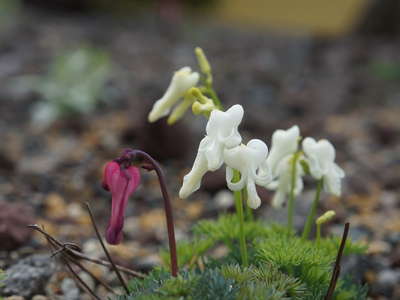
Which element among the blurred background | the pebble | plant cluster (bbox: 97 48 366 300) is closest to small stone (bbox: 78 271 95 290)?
the blurred background

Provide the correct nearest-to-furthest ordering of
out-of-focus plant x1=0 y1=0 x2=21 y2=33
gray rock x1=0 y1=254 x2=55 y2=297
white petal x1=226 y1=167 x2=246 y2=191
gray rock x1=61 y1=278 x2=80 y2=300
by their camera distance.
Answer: white petal x1=226 y1=167 x2=246 y2=191, gray rock x1=0 y1=254 x2=55 y2=297, gray rock x1=61 y1=278 x2=80 y2=300, out-of-focus plant x1=0 y1=0 x2=21 y2=33

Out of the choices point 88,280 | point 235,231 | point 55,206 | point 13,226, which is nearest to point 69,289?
point 88,280

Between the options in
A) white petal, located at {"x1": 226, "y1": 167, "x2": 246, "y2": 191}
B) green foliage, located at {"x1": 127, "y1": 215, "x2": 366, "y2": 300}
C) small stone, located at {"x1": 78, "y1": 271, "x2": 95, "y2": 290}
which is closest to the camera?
green foliage, located at {"x1": 127, "y1": 215, "x2": 366, "y2": 300}

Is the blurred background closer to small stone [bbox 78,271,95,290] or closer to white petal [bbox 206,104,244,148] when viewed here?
small stone [bbox 78,271,95,290]

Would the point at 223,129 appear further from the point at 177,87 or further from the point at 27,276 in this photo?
the point at 27,276

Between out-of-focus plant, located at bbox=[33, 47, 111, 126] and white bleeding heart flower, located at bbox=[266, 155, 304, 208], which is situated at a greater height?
white bleeding heart flower, located at bbox=[266, 155, 304, 208]

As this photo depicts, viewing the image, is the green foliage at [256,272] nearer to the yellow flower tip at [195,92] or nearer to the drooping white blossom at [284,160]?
the drooping white blossom at [284,160]

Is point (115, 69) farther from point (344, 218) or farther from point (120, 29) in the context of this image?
point (344, 218)
